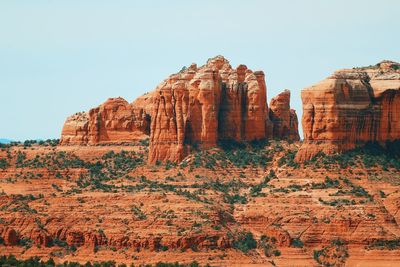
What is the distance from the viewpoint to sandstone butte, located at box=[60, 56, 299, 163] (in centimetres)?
16200

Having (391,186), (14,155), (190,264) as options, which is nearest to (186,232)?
(190,264)

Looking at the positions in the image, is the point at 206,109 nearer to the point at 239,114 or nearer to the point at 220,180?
the point at 239,114

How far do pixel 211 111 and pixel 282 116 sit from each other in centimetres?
1044

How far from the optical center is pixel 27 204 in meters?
158

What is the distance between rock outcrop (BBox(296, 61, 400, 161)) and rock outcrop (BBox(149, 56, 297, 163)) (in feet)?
30.2

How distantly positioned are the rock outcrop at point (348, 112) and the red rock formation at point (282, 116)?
13.7 metres

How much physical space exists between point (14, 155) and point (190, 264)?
3516 centimetres

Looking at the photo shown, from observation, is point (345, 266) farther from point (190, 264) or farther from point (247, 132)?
point (247, 132)

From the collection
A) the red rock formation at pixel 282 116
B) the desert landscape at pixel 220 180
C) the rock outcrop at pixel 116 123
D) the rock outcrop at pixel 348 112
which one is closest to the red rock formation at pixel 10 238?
the desert landscape at pixel 220 180

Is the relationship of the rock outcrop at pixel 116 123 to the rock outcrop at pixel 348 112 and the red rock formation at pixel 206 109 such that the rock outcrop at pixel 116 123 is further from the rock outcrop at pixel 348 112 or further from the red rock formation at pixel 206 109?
the rock outcrop at pixel 348 112

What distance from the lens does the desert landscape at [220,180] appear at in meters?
147

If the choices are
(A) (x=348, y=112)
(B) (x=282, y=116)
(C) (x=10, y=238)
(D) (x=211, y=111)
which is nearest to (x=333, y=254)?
(A) (x=348, y=112)

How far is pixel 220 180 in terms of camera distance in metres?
160

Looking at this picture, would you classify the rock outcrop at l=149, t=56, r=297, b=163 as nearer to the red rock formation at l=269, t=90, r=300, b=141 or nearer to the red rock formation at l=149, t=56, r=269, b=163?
the red rock formation at l=149, t=56, r=269, b=163
